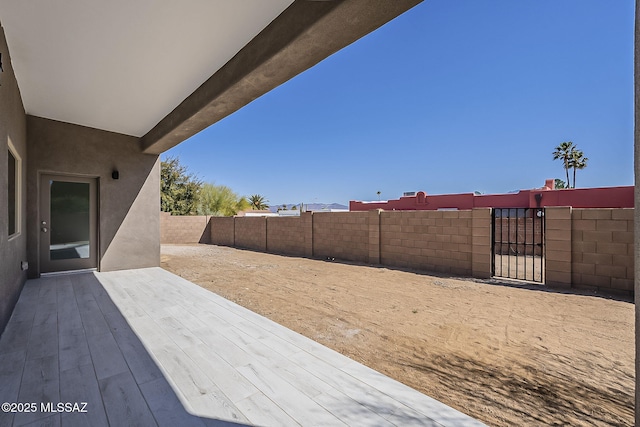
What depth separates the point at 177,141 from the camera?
481 cm

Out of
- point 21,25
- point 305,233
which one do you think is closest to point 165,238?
point 305,233

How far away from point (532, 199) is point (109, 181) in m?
15.9

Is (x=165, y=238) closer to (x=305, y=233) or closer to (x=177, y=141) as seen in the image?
(x=305, y=233)

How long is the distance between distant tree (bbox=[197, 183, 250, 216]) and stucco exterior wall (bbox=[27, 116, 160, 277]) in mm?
13703

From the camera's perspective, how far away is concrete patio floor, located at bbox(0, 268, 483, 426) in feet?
4.84

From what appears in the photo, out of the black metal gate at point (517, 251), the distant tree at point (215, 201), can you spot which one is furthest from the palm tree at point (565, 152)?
the distant tree at point (215, 201)

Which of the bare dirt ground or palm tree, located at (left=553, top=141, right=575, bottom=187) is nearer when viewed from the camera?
the bare dirt ground

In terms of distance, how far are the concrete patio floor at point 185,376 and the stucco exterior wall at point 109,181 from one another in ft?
7.54

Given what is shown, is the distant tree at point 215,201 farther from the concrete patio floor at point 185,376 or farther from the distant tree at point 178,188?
the concrete patio floor at point 185,376

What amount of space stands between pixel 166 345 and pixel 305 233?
23.6 feet

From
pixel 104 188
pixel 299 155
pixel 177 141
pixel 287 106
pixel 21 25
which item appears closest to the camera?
pixel 21 25

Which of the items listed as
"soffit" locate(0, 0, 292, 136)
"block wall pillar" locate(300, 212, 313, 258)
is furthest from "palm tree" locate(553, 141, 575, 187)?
"soffit" locate(0, 0, 292, 136)

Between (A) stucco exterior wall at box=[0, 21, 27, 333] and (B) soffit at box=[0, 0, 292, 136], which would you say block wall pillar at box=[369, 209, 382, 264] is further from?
(A) stucco exterior wall at box=[0, 21, 27, 333]

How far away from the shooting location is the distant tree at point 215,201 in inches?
746
